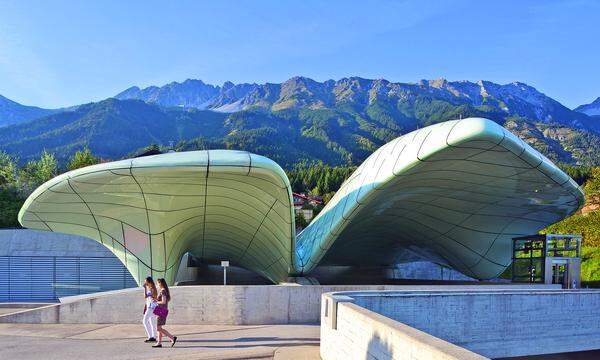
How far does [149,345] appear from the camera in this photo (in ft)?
39.3

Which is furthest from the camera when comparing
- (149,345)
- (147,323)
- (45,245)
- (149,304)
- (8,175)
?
(8,175)

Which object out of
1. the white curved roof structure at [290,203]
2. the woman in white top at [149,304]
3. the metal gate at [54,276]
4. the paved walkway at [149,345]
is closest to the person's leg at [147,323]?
the woman in white top at [149,304]

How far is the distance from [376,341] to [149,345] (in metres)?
6.74

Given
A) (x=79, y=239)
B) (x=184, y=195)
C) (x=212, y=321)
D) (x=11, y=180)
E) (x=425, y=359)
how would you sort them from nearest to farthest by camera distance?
(x=425, y=359) → (x=212, y=321) → (x=184, y=195) → (x=79, y=239) → (x=11, y=180)

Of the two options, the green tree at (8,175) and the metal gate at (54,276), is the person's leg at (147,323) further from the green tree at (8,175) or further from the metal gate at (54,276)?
the green tree at (8,175)

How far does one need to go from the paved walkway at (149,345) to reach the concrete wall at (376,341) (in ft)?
4.70

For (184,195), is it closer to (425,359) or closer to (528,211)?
(425,359)

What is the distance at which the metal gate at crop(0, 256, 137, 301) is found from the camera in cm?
2531

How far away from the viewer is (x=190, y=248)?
26.1 meters

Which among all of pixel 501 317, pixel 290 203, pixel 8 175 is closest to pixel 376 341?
pixel 501 317

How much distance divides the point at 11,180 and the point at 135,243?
41.7 m

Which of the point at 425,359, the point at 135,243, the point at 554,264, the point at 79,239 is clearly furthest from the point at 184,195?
the point at 554,264

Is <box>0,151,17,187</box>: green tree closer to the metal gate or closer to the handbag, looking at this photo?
the metal gate

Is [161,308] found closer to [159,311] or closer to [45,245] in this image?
[159,311]
